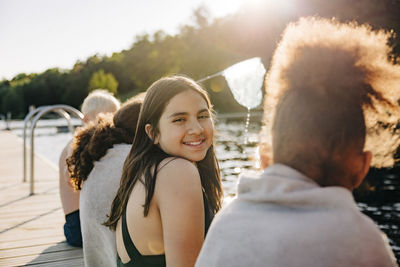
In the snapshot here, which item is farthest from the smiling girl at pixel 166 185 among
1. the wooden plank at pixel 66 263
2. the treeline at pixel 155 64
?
the treeline at pixel 155 64

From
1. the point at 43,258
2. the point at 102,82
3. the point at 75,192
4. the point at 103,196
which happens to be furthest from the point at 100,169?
the point at 102,82

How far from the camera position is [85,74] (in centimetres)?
7781

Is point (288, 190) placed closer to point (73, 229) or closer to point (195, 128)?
point (195, 128)

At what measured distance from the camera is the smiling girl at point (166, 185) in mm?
1528

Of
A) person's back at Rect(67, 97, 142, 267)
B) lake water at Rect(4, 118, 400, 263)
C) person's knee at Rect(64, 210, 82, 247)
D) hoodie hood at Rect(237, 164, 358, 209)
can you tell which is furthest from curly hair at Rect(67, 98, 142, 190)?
lake water at Rect(4, 118, 400, 263)

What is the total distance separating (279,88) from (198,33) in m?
67.4

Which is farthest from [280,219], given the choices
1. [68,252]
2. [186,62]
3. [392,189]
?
[186,62]

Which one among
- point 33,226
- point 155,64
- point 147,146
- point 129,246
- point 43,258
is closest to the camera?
point 129,246

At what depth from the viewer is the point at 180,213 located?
1.52 meters

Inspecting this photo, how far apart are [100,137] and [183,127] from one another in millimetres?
780

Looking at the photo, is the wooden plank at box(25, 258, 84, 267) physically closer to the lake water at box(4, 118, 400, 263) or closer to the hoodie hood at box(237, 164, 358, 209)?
the lake water at box(4, 118, 400, 263)

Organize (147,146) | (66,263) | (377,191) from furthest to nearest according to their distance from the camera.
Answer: (377,191)
(66,263)
(147,146)

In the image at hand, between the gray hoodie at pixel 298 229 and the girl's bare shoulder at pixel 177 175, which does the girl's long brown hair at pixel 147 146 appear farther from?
the gray hoodie at pixel 298 229

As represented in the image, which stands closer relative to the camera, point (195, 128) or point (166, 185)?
point (166, 185)
